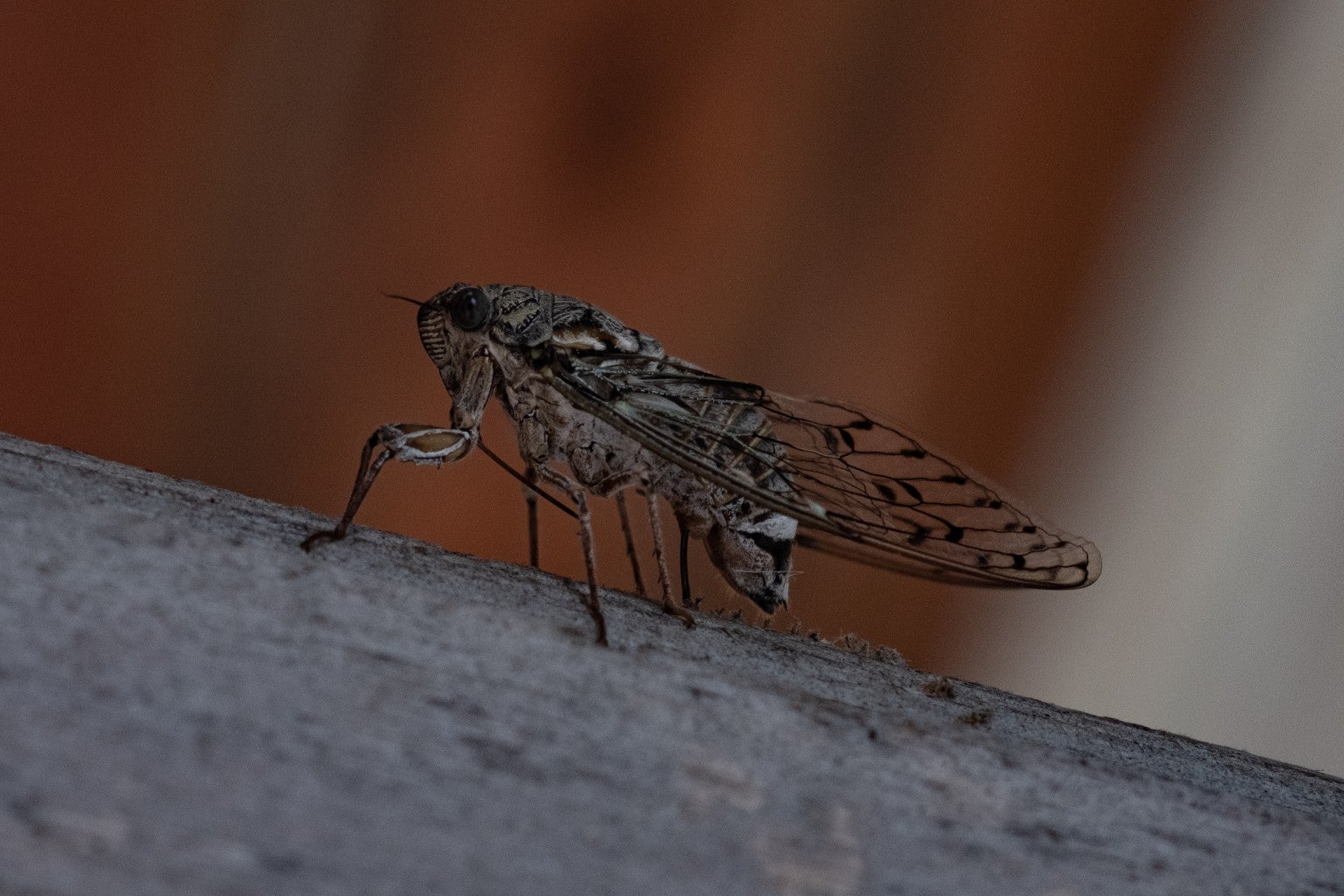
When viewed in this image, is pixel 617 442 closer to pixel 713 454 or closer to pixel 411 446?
pixel 713 454

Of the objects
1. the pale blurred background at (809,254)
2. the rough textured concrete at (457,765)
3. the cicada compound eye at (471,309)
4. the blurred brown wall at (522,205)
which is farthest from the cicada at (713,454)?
the rough textured concrete at (457,765)

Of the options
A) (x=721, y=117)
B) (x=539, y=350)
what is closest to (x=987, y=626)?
(x=721, y=117)

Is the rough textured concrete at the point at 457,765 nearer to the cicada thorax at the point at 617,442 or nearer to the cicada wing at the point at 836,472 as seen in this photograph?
the cicada wing at the point at 836,472

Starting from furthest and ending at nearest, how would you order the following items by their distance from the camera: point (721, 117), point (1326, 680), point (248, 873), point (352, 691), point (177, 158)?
point (1326, 680), point (721, 117), point (177, 158), point (352, 691), point (248, 873)

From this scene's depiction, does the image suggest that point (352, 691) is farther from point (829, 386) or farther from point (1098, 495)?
point (1098, 495)

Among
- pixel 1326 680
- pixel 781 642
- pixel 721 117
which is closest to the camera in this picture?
pixel 781 642

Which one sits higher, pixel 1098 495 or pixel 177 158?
pixel 177 158

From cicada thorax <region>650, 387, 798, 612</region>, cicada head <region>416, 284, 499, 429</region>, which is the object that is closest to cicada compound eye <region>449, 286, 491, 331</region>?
cicada head <region>416, 284, 499, 429</region>

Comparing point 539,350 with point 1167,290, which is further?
point 1167,290
